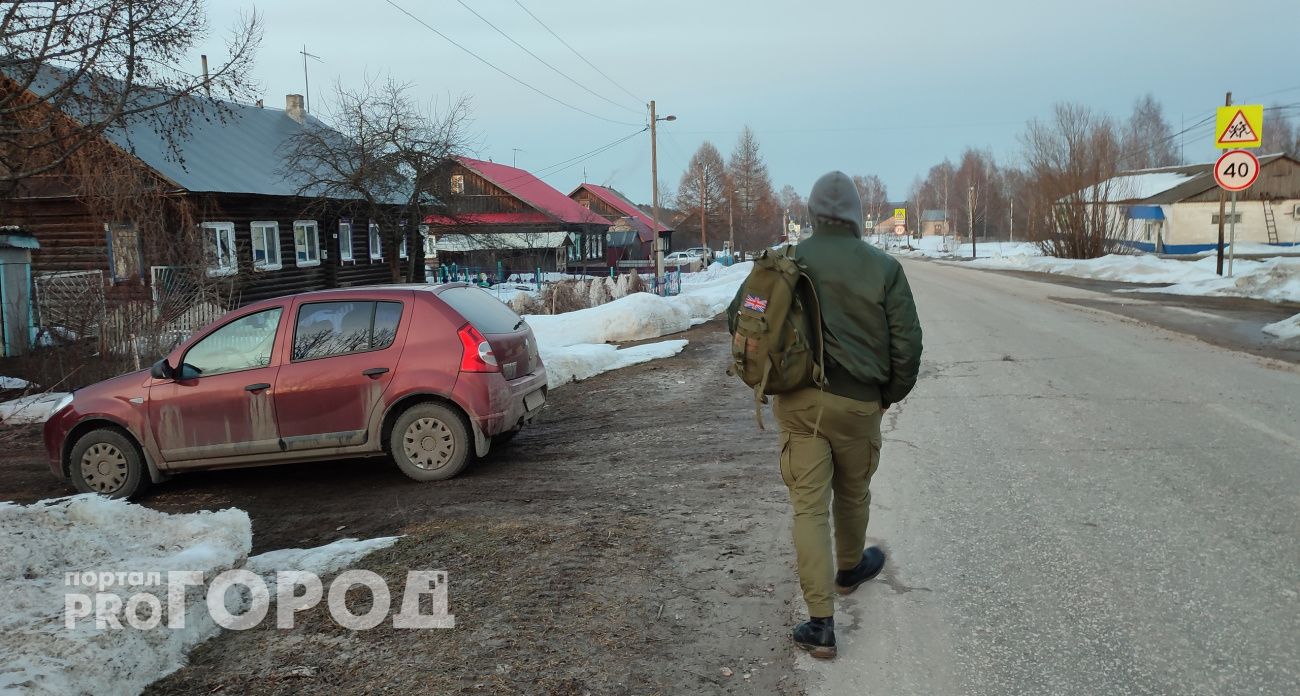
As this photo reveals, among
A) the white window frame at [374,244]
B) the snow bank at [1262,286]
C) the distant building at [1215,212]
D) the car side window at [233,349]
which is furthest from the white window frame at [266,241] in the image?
the distant building at [1215,212]

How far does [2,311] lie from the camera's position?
14047 millimetres

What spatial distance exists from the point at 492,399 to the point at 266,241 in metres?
22.2

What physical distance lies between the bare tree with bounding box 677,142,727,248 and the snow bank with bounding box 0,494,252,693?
71575 mm

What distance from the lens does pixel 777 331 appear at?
11.2 ft

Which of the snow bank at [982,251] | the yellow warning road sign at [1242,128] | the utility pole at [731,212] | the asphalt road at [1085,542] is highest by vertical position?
the utility pole at [731,212]

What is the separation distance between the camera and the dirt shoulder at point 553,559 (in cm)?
347

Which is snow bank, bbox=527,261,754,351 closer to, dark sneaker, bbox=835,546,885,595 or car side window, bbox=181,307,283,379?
car side window, bbox=181,307,283,379

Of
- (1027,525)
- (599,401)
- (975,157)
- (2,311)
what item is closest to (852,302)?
(1027,525)

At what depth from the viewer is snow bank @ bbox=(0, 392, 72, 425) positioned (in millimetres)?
10125

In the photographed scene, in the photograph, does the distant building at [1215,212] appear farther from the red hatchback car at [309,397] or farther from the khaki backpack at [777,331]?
the khaki backpack at [777,331]

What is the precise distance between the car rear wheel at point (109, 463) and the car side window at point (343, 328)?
156cm

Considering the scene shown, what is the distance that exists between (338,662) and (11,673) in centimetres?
111

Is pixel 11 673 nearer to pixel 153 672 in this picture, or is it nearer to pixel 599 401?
pixel 153 672

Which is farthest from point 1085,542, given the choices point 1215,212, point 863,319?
point 1215,212
